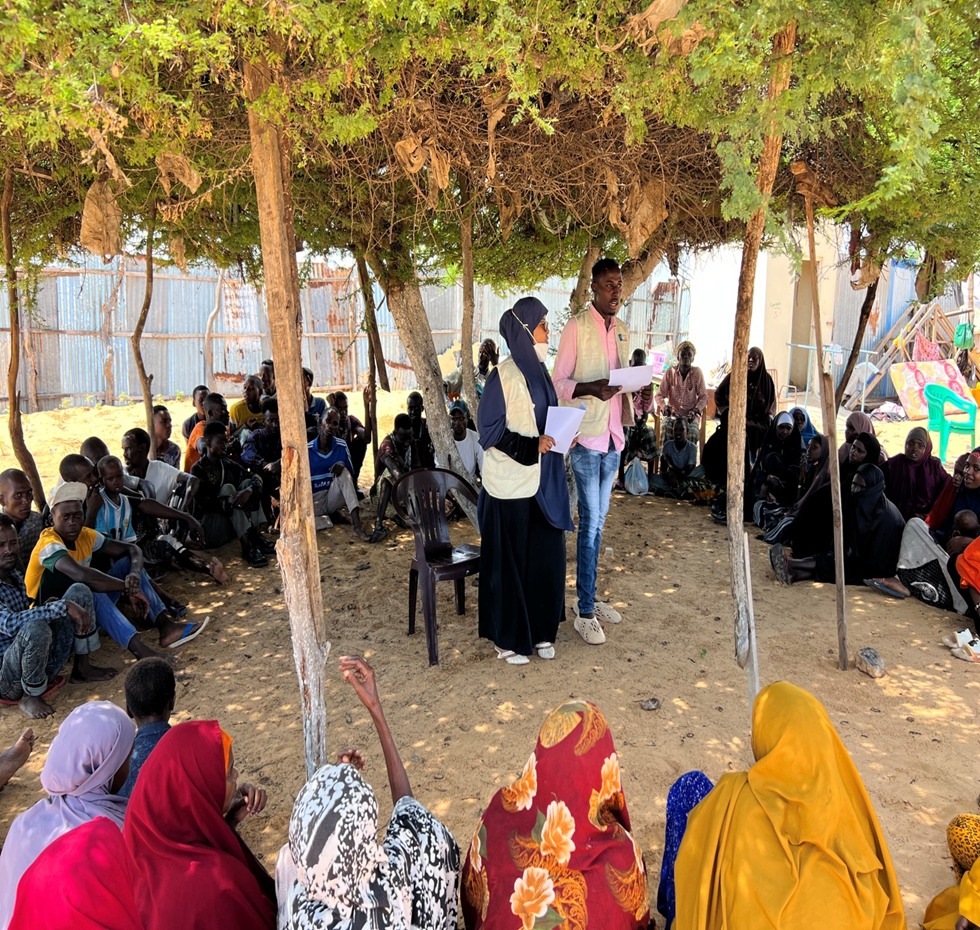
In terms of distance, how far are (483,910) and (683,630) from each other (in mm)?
3372

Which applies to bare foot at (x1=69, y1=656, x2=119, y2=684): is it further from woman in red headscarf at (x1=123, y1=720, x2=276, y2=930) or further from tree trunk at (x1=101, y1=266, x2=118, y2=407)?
tree trunk at (x1=101, y1=266, x2=118, y2=407)

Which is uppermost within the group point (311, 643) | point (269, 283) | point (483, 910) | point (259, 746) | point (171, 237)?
point (171, 237)

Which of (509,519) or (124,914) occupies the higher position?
(509,519)

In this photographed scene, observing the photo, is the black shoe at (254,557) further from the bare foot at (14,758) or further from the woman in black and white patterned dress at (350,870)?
the woman in black and white patterned dress at (350,870)

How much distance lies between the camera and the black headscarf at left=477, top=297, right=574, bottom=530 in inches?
175

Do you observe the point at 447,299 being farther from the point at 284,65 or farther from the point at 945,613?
the point at 284,65

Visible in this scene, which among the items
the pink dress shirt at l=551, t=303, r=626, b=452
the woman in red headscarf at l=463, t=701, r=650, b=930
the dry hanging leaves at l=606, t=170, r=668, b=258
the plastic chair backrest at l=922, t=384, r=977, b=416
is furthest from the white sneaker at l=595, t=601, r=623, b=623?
the plastic chair backrest at l=922, t=384, r=977, b=416

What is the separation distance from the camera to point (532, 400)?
15.1 ft

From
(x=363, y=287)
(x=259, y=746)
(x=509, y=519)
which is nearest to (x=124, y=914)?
(x=259, y=746)

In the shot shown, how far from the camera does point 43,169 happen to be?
17.7ft

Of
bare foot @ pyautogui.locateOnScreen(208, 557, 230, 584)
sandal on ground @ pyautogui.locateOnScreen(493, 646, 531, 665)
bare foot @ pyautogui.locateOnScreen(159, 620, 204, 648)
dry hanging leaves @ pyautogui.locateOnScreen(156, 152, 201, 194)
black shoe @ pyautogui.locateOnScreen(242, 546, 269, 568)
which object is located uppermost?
dry hanging leaves @ pyautogui.locateOnScreen(156, 152, 201, 194)

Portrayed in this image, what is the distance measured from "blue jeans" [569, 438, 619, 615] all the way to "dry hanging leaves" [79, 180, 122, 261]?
3.12 meters

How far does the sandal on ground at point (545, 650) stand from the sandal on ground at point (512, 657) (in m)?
0.09

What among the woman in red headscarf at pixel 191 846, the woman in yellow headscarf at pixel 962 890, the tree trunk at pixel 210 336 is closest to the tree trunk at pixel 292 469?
the woman in red headscarf at pixel 191 846
